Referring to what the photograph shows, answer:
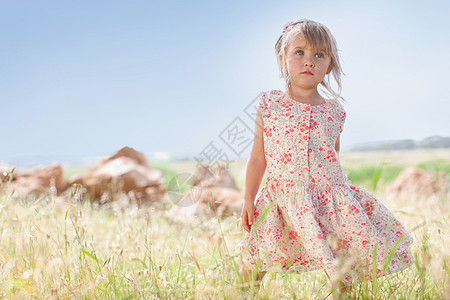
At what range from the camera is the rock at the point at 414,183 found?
20.9 feet

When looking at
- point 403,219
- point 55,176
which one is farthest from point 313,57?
point 55,176

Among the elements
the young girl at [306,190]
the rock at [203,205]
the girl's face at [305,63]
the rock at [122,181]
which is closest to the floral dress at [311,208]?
the young girl at [306,190]

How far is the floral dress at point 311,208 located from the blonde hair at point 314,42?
0.16 m

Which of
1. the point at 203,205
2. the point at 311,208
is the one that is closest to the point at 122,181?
the point at 203,205

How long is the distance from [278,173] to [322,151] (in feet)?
0.83

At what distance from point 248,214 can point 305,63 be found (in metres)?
0.82

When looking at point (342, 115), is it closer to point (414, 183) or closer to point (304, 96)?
point (304, 96)

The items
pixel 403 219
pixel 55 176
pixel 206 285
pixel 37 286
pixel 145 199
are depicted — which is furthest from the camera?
pixel 55 176

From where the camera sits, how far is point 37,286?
215 centimetres

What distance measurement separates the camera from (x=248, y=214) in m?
2.24

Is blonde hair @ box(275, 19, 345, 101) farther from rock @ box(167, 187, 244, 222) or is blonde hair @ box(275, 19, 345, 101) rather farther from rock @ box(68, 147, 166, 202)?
rock @ box(68, 147, 166, 202)

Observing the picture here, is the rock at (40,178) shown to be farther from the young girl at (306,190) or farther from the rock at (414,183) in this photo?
the rock at (414,183)

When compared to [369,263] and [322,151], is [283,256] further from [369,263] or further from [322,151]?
[322,151]

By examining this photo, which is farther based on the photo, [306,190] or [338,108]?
[338,108]
